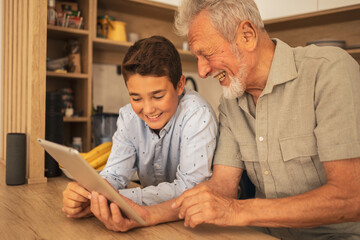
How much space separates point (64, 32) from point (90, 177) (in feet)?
5.77

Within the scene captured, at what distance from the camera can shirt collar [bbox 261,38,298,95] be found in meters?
0.98

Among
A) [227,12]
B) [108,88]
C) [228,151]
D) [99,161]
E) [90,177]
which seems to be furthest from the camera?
[108,88]

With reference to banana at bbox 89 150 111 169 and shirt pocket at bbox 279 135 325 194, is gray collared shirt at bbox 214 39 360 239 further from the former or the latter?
banana at bbox 89 150 111 169

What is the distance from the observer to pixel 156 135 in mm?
1209

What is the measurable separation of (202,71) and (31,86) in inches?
25.3

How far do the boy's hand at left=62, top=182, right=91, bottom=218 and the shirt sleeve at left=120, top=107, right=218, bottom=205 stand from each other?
0.13 m

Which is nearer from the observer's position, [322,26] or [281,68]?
[281,68]

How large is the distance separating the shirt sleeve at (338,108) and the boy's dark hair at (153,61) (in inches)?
17.5

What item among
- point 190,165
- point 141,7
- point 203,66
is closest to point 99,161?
point 190,165

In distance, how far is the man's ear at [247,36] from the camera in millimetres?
998

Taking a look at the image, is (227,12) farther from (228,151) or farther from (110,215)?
(110,215)

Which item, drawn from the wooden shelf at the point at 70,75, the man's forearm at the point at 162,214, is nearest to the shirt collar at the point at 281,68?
the man's forearm at the point at 162,214

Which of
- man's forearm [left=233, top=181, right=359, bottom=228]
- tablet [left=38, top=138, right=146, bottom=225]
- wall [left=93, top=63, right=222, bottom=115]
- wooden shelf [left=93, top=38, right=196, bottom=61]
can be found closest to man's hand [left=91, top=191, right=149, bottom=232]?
tablet [left=38, top=138, right=146, bottom=225]

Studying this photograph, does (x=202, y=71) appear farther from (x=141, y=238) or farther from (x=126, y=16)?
(x=126, y=16)
